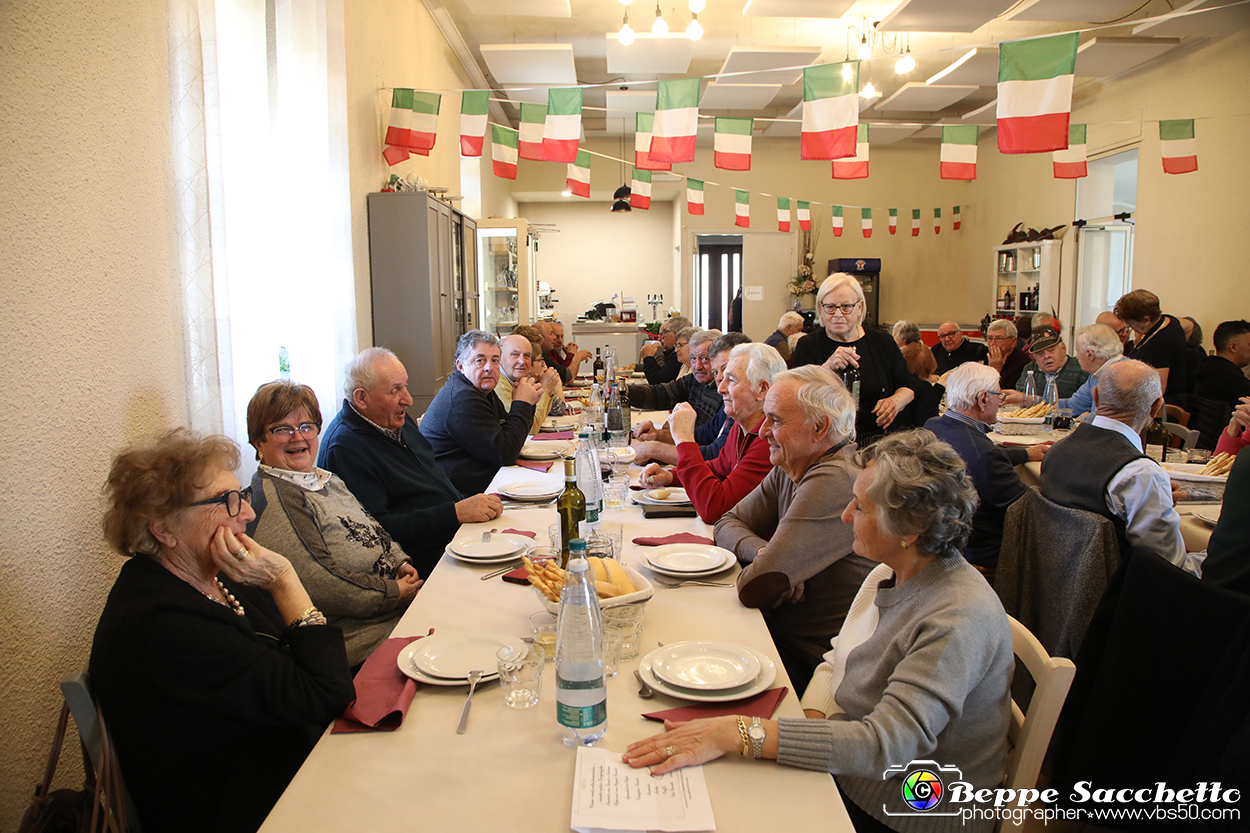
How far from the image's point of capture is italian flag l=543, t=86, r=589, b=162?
5.66 metres

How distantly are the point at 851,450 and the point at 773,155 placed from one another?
37.0 ft

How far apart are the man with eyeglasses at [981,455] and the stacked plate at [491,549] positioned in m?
1.66

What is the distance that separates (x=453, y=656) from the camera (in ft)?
5.47

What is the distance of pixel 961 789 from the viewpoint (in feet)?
4.97

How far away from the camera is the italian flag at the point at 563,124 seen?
5660 millimetres

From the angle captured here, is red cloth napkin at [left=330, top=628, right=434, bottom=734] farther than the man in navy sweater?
No

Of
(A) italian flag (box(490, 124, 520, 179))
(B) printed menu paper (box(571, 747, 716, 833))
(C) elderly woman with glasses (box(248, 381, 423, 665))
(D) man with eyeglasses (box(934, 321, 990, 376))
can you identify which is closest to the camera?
(B) printed menu paper (box(571, 747, 716, 833))

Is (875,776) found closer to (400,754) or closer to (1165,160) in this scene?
(400,754)

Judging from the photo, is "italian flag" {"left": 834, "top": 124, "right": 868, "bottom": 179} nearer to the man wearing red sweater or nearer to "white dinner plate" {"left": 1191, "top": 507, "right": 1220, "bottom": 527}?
the man wearing red sweater

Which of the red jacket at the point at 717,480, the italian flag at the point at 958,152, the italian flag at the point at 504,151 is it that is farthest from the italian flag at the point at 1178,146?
the red jacket at the point at 717,480

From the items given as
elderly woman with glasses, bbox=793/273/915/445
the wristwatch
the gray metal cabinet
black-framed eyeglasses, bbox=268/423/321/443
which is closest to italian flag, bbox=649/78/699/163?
the gray metal cabinet

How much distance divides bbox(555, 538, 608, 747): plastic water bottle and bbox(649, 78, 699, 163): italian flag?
4602mm

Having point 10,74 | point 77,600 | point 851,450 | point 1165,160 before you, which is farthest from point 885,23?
point 77,600

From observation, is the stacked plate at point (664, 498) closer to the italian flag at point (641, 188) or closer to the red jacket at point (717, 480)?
the red jacket at point (717, 480)
